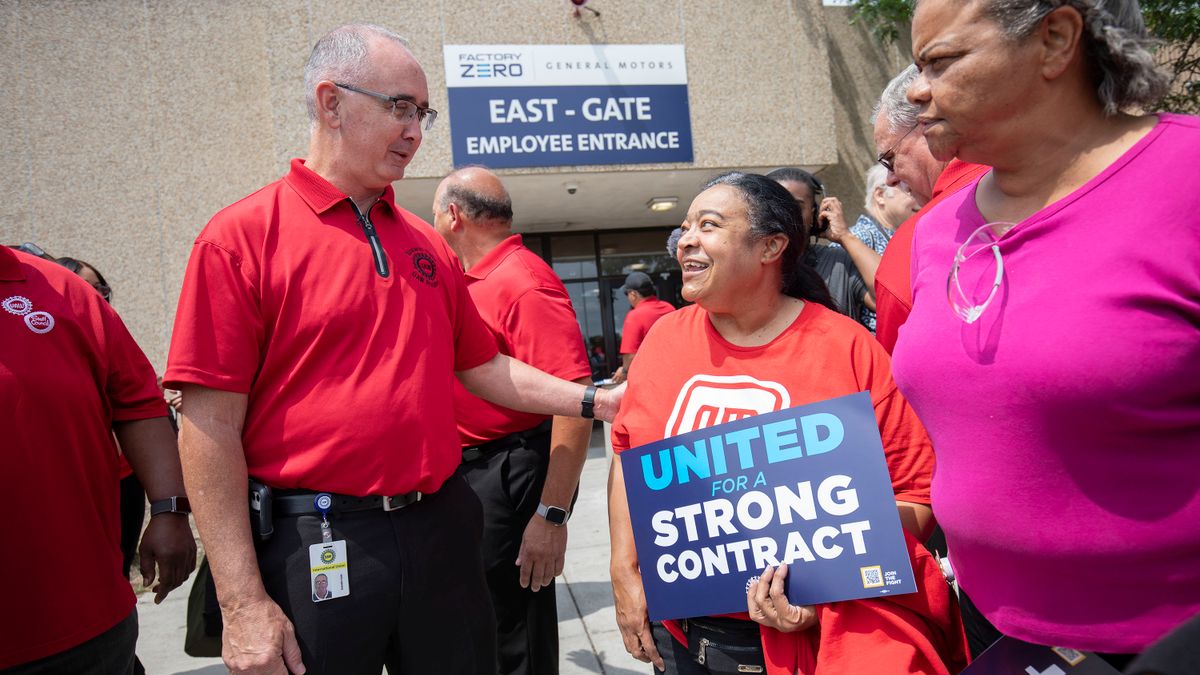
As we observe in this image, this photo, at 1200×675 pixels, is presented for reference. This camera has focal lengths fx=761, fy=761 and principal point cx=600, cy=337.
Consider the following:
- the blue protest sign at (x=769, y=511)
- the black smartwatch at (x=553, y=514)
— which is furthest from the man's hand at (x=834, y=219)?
the blue protest sign at (x=769, y=511)

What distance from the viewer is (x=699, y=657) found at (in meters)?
1.97

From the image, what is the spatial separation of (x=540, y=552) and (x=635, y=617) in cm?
91

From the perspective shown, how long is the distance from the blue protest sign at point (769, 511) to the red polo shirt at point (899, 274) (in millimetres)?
316

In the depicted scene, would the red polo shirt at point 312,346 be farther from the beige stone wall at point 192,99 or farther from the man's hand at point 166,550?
the beige stone wall at point 192,99

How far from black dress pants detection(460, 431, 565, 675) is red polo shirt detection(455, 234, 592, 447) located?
13cm

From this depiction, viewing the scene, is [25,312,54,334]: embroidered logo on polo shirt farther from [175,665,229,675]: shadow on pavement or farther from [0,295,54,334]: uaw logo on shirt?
[175,665,229,675]: shadow on pavement

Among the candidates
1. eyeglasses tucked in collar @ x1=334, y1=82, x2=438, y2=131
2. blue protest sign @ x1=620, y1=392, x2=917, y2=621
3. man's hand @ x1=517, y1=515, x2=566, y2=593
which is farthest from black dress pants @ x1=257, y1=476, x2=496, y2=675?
eyeglasses tucked in collar @ x1=334, y1=82, x2=438, y2=131

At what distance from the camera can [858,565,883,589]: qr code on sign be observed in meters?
1.65

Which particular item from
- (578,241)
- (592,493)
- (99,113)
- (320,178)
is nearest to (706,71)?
(578,241)

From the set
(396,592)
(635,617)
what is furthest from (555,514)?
(396,592)

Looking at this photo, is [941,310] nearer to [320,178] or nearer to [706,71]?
[320,178]

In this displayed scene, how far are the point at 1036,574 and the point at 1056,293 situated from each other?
0.47m

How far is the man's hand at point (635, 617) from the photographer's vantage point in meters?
2.13

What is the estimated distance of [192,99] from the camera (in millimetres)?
8398
